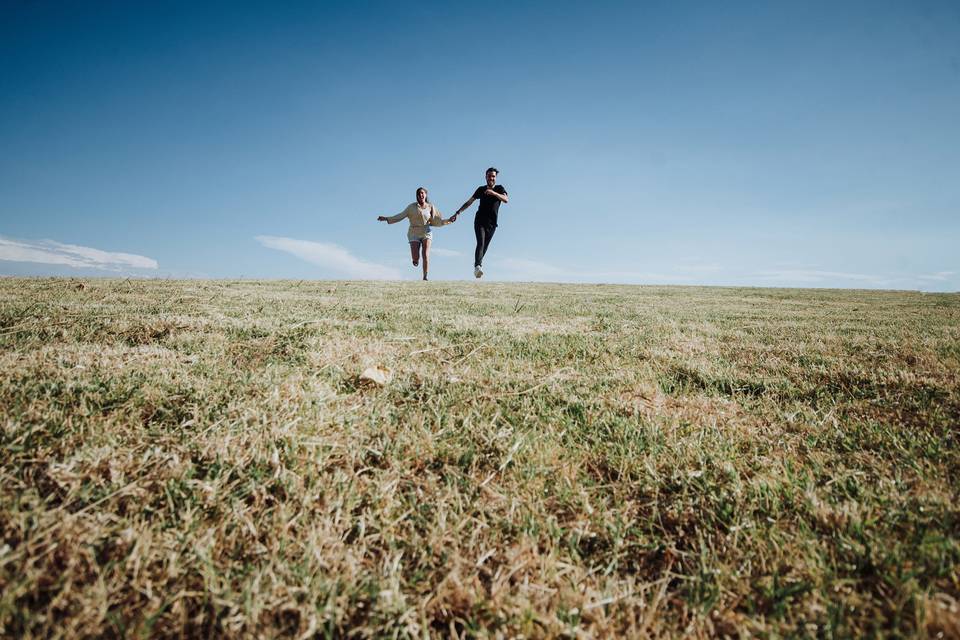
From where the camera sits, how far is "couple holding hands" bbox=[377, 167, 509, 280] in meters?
10.7

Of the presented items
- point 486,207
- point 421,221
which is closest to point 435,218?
point 421,221

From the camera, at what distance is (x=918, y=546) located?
4.24 feet

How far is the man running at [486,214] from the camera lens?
10625 millimetres

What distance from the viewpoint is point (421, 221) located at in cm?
1355

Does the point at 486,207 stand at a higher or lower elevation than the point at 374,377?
higher

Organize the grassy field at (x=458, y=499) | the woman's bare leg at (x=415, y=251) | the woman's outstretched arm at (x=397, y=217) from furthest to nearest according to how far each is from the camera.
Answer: the woman's bare leg at (x=415, y=251)
the woman's outstretched arm at (x=397, y=217)
the grassy field at (x=458, y=499)

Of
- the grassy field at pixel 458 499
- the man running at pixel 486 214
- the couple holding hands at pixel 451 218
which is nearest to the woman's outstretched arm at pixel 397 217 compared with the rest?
the couple holding hands at pixel 451 218

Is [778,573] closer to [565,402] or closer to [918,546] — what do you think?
[918,546]

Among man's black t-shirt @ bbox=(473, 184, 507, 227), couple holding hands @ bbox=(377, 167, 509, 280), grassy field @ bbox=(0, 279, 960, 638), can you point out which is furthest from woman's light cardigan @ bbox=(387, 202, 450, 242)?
grassy field @ bbox=(0, 279, 960, 638)

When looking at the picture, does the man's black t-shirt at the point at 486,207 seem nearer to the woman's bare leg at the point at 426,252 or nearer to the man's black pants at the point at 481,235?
the man's black pants at the point at 481,235

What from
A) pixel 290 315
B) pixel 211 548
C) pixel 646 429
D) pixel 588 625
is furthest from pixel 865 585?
pixel 290 315

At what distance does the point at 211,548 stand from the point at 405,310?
4.55 meters

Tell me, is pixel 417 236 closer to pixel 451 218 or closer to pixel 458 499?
pixel 451 218

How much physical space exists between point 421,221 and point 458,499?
501 inches
